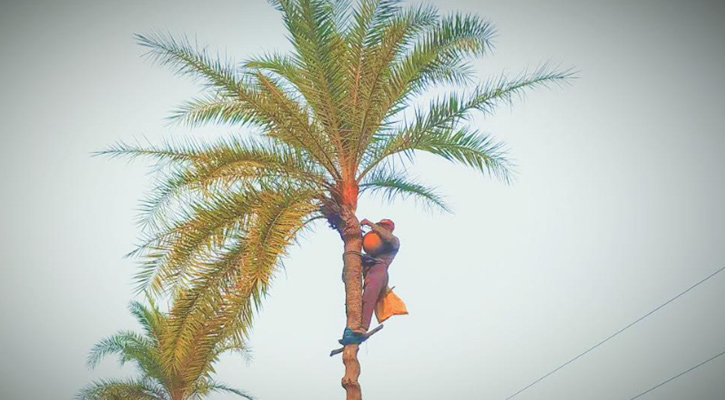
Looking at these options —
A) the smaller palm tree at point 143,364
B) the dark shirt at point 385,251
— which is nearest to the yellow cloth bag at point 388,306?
the dark shirt at point 385,251

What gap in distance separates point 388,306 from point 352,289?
616mm

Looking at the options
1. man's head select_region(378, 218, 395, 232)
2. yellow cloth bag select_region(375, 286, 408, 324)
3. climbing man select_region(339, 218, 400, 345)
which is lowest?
yellow cloth bag select_region(375, 286, 408, 324)

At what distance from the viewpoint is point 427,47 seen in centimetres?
943

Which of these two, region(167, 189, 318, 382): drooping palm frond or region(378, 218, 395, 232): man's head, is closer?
region(167, 189, 318, 382): drooping palm frond

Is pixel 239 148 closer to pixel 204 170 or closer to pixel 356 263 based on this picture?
pixel 204 170

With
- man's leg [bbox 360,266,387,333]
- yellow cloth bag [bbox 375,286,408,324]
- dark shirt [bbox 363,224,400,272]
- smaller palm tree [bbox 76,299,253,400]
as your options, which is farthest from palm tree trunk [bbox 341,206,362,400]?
smaller palm tree [bbox 76,299,253,400]

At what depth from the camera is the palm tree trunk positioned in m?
8.12

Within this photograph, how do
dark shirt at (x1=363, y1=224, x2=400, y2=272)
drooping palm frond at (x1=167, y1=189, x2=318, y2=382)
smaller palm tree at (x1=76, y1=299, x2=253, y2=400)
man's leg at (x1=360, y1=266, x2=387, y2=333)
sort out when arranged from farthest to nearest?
1. smaller palm tree at (x1=76, y1=299, x2=253, y2=400)
2. dark shirt at (x1=363, y1=224, x2=400, y2=272)
3. man's leg at (x1=360, y1=266, x2=387, y2=333)
4. drooping palm frond at (x1=167, y1=189, x2=318, y2=382)

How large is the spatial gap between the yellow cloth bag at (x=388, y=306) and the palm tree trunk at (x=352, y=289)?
1.45 ft

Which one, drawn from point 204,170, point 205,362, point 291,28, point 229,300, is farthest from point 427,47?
point 205,362

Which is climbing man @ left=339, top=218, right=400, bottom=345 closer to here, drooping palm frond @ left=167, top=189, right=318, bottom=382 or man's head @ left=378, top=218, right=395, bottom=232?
man's head @ left=378, top=218, right=395, bottom=232

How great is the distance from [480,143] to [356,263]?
101 inches

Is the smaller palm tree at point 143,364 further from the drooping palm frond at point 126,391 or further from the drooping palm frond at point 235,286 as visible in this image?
the drooping palm frond at point 235,286

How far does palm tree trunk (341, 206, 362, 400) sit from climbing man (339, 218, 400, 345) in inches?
4.6
